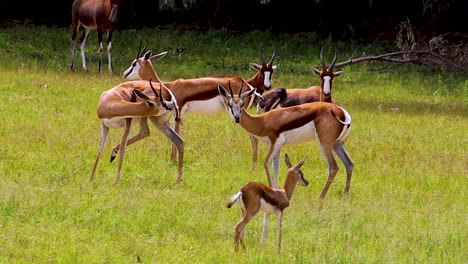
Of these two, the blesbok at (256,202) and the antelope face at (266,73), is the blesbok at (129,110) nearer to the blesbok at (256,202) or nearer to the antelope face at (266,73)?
the antelope face at (266,73)

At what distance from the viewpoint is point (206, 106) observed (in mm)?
11938

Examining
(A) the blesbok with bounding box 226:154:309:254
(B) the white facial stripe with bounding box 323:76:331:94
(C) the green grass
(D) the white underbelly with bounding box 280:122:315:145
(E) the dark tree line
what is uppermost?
(A) the blesbok with bounding box 226:154:309:254

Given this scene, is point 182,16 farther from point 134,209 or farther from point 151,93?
point 134,209

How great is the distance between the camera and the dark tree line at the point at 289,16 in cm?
2539

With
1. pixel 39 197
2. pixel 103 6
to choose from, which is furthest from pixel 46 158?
pixel 103 6

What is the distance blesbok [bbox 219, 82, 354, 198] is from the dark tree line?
1472 centimetres

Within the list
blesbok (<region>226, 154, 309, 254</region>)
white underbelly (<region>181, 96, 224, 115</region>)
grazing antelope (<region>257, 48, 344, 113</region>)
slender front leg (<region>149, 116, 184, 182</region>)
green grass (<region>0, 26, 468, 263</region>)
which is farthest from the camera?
grazing antelope (<region>257, 48, 344, 113</region>)

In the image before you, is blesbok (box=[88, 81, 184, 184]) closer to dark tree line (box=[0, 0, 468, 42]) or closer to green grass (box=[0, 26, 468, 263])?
green grass (box=[0, 26, 468, 263])

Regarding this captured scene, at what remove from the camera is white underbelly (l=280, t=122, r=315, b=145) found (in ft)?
33.8

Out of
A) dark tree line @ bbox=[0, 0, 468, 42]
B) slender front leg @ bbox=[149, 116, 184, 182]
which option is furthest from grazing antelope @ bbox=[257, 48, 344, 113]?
dark tree line @ bbox=[0, 0, 468, 42]

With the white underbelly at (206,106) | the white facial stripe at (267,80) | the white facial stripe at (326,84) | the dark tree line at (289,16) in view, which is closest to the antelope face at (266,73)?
the white facial stripe at (267,80)

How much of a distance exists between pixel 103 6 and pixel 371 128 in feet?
25.4

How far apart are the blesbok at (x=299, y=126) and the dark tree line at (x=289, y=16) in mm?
14715

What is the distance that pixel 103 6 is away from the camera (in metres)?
20.9
